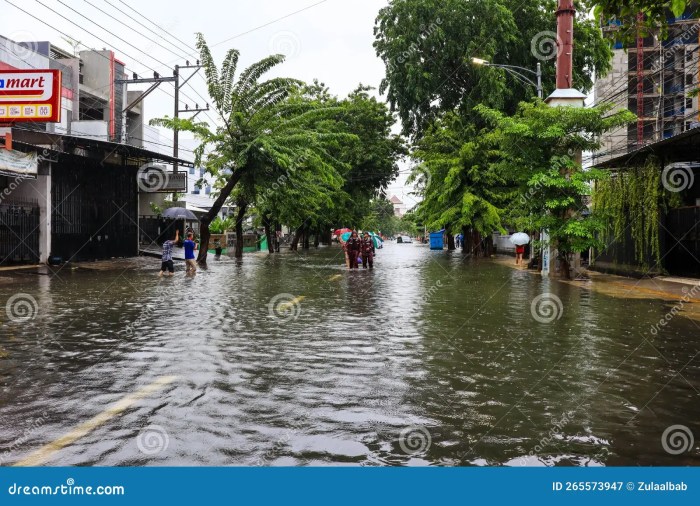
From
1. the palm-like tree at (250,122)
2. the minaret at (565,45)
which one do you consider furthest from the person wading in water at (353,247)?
the minaret at (565,45)

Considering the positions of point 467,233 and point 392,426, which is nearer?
point 392,426

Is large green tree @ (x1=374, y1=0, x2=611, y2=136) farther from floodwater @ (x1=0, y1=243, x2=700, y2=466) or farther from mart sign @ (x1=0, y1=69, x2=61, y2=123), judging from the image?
floodwater @ (x1=0, y1=243, x2=700, y2=466)

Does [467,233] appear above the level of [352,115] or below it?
below

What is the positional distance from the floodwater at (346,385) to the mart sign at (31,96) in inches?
376

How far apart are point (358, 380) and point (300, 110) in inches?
963

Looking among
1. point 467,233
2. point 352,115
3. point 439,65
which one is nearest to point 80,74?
point 352,115


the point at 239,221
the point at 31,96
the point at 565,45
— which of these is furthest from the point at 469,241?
the point at 31,96

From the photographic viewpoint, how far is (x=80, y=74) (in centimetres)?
4294

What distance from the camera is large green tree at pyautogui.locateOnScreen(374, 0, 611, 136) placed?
112 feet

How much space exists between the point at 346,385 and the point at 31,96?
1798 cm

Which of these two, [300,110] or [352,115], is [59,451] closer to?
[300,110]

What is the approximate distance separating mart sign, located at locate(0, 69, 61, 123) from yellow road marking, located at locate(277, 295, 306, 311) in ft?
34.8

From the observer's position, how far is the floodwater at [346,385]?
466cm

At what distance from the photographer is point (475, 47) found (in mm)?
34344
